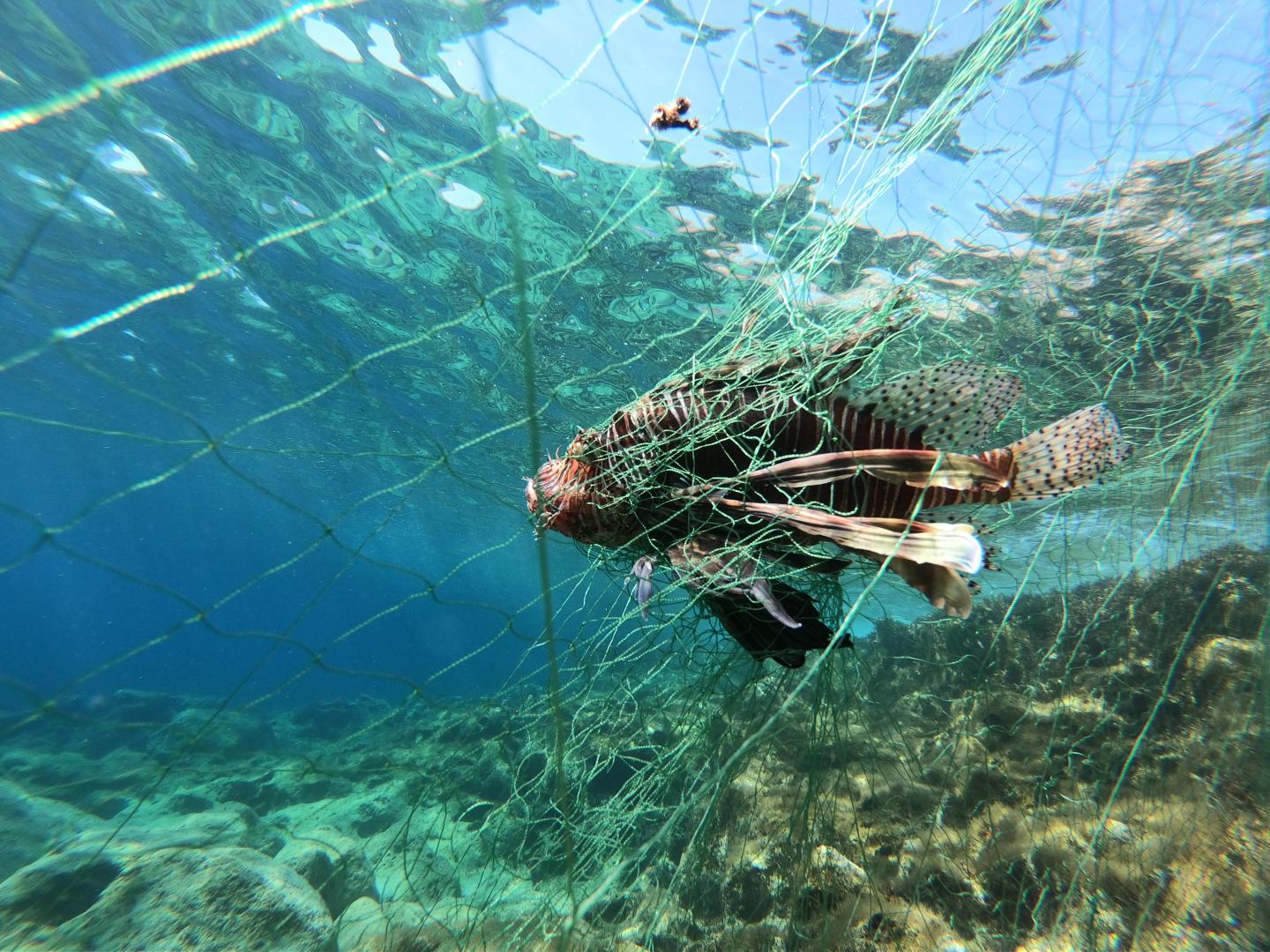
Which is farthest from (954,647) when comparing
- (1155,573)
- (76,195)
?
(76,195)

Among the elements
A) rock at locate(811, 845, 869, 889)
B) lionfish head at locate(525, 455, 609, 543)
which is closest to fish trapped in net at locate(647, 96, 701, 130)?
lionfish head at locate(525, 455, 609, 543)

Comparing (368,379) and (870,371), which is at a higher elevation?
(368,379)

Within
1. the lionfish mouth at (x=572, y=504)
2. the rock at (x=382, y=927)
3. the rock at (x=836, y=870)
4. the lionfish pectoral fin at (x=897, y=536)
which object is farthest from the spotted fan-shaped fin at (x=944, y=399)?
the rock at (x=382, y=927)

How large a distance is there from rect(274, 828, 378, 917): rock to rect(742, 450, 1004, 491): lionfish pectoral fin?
910 centimetres

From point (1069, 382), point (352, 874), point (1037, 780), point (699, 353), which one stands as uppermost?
point (699, 353)

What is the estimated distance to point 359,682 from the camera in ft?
257

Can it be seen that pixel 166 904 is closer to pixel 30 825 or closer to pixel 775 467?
pixel 30 825

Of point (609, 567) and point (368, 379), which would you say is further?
point (368, 379)

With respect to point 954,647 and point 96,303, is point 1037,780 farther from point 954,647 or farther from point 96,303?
point 96,303

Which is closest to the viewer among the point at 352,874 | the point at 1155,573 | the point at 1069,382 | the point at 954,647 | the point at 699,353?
the point at 699,353

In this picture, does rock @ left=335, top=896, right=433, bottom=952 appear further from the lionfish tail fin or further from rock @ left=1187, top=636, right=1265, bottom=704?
rock @ left=1187, top=636, right=1265, bottom=704

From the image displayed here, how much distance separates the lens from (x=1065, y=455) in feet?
7.30

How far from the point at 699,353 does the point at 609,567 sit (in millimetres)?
1245

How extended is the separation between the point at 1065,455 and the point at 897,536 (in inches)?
45.7
